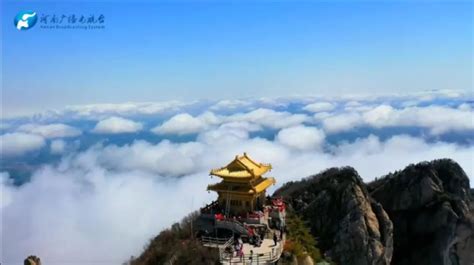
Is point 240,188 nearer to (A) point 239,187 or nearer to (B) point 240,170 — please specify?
(A) point 239,187

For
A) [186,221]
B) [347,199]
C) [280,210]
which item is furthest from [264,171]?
[347,199]

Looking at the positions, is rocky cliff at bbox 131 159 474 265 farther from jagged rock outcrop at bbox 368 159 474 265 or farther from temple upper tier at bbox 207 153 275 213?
temple upper tier at bbox 207 153 275 213

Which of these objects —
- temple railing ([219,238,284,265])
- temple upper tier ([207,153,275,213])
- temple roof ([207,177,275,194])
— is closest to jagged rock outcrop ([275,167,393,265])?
temple roof ([207,177,275,194])

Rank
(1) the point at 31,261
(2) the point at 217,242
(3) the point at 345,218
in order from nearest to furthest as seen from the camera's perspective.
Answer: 1. (1) the point at 31,261
2. (2) the point at 217,242
3. (3) the point at 345,218

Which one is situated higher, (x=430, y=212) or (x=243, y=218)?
(x=243, y=218)

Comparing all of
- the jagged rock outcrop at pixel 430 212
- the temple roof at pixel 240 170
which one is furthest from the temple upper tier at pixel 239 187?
the jagged rock outcrop at pixel 430 212

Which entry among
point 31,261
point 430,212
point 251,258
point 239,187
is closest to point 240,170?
point 239,187
